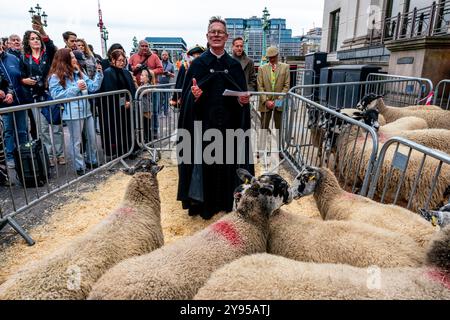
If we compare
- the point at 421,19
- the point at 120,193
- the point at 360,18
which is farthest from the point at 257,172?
the point at 360,18

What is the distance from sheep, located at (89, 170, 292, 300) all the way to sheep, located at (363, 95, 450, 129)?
4491mm

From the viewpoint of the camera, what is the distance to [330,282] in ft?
5.40

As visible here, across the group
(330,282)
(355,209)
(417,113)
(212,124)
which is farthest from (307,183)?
(417,113)

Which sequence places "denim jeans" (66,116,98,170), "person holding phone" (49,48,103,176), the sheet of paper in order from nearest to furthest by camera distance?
the sheet of paper < "person holding phone" (49,48,103,176) < "denim jeans" (66,116,98,170)

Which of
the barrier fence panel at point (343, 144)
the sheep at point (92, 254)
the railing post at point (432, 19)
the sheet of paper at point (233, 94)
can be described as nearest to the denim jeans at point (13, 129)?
the sheep at point (92, 254)

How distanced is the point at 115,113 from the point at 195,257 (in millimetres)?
4637

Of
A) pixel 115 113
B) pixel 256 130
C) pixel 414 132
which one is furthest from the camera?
pixel 256 130

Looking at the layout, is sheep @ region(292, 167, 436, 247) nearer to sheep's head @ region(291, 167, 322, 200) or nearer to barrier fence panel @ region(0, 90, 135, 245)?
sheep's head @ region(291, 167, 322, 200)

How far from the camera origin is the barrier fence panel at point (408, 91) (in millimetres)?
7608

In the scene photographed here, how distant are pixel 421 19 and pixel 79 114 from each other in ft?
47.0

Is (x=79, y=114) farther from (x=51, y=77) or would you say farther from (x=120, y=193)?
(x=120, y=193)

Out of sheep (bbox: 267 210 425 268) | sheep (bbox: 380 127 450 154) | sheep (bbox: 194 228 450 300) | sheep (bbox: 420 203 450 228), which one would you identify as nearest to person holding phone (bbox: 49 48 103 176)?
sheep (bbox: 267 210 425 268)

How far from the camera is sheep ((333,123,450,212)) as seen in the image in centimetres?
360

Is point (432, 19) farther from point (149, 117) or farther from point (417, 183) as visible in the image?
point (149, 117)
